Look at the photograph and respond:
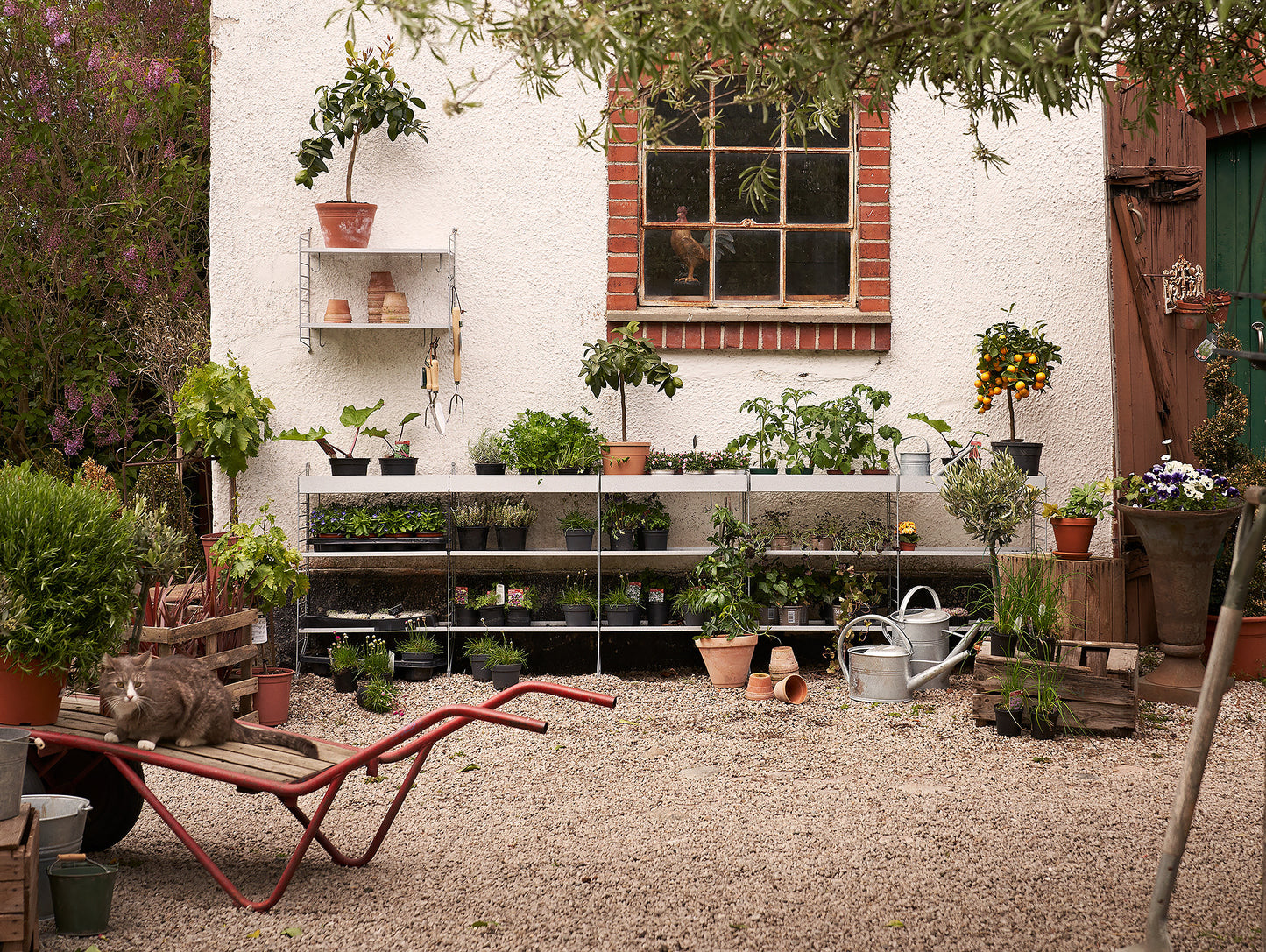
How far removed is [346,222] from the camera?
5637mm

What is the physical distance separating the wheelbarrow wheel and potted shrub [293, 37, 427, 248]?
3417 mm

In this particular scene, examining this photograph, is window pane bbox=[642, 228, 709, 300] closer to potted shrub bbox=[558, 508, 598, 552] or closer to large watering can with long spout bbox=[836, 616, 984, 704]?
potted shrub bbox=[558, 508, 598, 552]

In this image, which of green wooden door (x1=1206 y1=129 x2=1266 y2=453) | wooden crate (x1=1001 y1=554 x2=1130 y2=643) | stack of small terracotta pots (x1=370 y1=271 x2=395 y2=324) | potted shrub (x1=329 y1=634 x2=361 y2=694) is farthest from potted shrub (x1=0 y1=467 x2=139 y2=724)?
green wooden door (x1=1206 y1=129 x2=1266 y2=453)

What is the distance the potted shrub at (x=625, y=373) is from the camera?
544 cm

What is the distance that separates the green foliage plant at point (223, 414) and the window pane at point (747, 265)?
2.79 meters

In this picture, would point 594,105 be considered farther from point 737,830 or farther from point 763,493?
point 737,830

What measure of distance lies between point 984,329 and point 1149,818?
10.8ft

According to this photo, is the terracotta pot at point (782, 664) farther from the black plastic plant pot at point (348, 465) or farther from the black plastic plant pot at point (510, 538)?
the black plastic plant pot at point (348, 465)

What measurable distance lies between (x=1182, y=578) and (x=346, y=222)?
187 inches

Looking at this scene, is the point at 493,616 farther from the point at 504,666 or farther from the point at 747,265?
the point at 747,265

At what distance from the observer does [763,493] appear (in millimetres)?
6027

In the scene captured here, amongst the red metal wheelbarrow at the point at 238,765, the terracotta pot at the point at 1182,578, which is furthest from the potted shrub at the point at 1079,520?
the red metal wheelbarrow at the point at 238,765

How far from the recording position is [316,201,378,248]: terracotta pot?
5625 millimetres

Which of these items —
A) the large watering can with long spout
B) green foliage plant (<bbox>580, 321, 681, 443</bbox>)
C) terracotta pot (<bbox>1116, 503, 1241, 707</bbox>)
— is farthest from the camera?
green foliage plant (<bbox>580, 321, 681, 443</bbox>)
